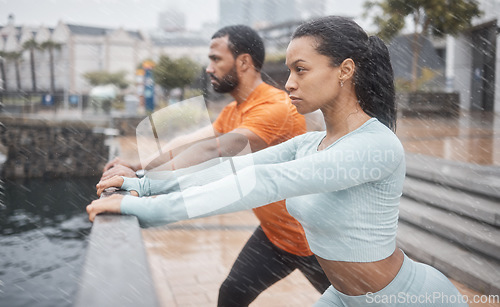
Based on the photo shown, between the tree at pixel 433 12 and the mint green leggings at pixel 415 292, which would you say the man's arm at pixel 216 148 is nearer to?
the mint green leggings at pixel 415 292

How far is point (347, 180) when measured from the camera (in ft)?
4.24

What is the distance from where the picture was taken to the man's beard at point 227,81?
2.42m

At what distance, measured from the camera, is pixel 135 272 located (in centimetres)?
80

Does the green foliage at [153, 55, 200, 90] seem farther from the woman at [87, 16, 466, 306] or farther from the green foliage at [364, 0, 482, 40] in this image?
the woman at [87, 16, 466, 306]

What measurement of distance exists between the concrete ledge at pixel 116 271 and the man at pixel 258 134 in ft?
3.80

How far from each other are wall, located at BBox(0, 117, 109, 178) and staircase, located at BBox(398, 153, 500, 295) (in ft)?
35.1

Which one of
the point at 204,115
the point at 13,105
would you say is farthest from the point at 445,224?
the point at 13,105

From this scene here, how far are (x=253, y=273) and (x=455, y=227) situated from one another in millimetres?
3038

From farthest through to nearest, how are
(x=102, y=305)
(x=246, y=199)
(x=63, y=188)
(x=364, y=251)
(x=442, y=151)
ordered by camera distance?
(x=63, y=188)
(x=442, y=151)
(x=364, y=251)
(x=246, y=199)
(x=102, y=305)

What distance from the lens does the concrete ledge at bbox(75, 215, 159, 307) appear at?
2.32 feet

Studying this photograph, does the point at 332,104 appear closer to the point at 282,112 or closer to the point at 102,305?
the point at 282,112

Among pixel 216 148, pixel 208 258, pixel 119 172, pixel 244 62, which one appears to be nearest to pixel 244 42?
pixel 244 62

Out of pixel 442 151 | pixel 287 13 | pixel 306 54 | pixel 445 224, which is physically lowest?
pixel 287 13

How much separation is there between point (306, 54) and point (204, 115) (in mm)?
753
